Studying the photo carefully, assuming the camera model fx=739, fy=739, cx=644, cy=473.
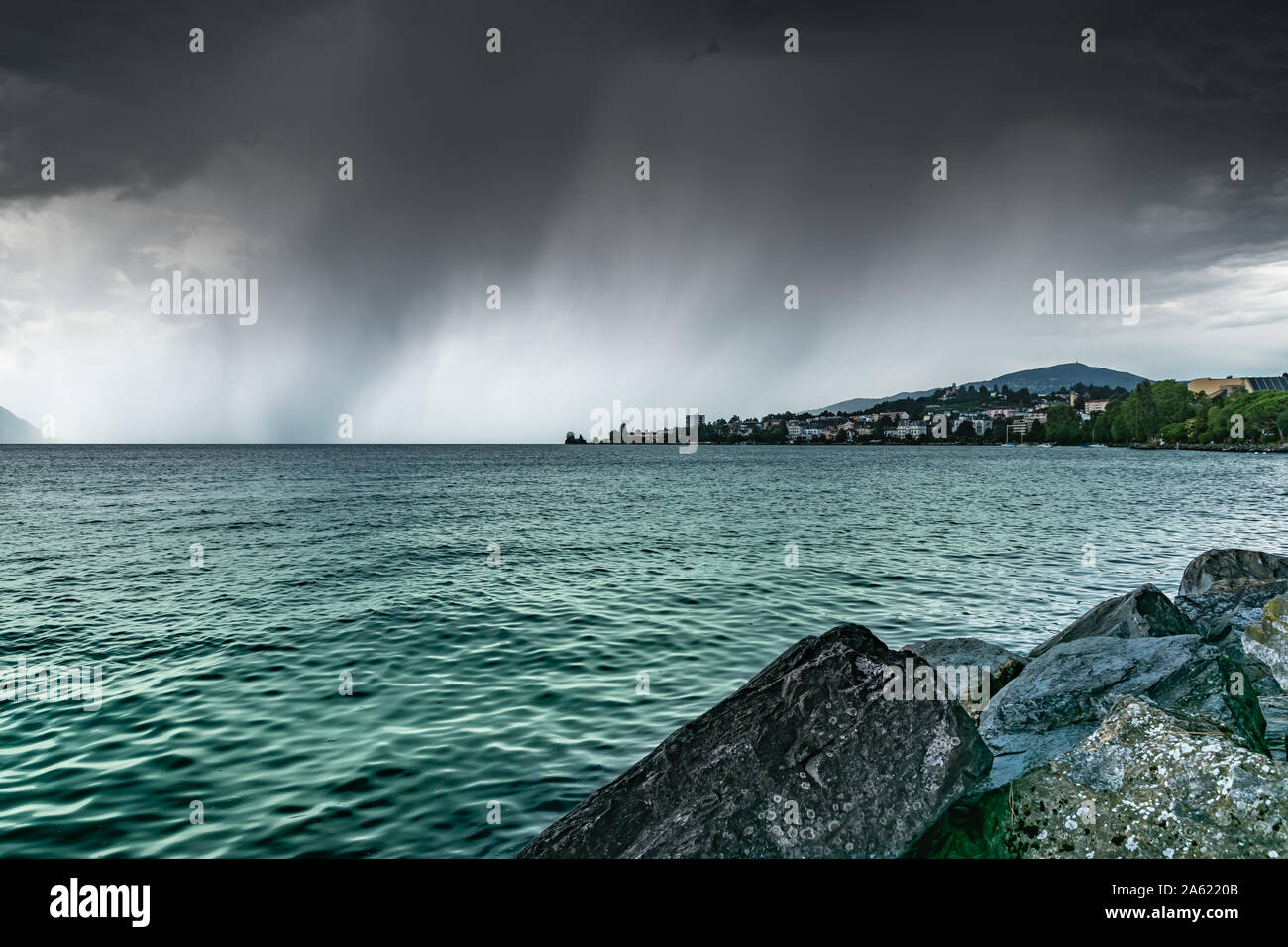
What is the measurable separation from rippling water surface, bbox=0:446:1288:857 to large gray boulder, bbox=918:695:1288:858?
5.34m

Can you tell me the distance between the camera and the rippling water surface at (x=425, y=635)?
996 centimetres

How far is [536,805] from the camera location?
381 inches

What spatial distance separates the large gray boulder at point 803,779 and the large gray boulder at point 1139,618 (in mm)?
7628

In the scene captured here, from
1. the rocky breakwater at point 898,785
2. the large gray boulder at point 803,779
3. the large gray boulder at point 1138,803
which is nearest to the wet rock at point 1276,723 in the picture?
the rocky breakwater at point 898,785

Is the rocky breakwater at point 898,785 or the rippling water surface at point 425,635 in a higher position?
the rocky breakwater at point 898,785

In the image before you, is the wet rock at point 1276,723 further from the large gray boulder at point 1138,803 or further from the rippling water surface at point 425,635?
the rippling water surface at point 425,635

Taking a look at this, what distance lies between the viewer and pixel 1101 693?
9.36m

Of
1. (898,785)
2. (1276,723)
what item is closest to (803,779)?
(898,785)

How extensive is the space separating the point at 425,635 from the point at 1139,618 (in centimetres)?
1608

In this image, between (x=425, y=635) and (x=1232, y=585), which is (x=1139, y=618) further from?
(x=425, y=635)

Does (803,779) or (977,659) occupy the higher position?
(803,779)
